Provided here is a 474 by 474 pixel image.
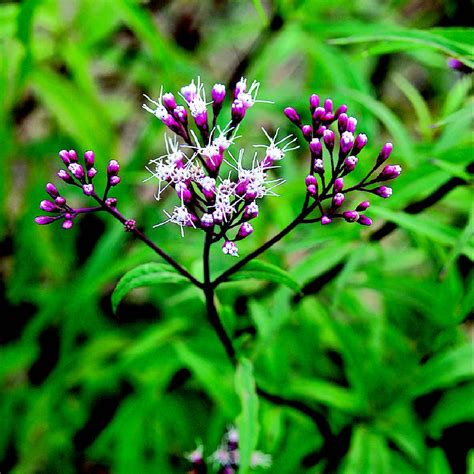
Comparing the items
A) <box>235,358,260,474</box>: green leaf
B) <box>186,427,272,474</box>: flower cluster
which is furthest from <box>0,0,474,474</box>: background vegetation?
<box>235,358,260,474</box>: green leaf

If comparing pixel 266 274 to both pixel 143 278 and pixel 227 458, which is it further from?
pixel 227 458

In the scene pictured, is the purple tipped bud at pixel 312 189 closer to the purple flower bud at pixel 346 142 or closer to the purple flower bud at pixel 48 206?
the purple flower bud at pixel 346 142

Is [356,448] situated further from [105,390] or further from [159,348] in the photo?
[105,390]

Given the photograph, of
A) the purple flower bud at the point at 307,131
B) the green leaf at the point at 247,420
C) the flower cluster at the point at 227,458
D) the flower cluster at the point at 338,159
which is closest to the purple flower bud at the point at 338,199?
the flower cluster at the point at 338,159

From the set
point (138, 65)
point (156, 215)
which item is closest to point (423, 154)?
point (156, 215)

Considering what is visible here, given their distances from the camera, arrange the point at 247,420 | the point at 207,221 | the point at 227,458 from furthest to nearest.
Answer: the point at 227,458
the point at 247,420
the point at 207,221

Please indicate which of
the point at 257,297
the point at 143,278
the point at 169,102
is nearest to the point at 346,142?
the point at 169,102

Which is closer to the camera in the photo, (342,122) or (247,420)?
(342,122)
